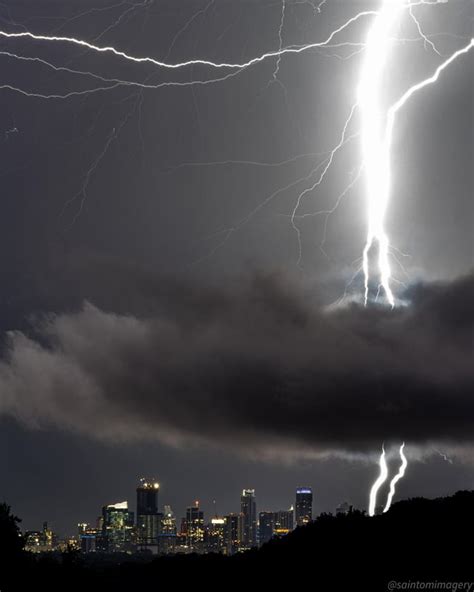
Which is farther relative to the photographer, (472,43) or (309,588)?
(472,43)

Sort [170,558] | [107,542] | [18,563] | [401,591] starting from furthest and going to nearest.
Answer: [107,542] < [170,558] < [18,563] < [401,591]

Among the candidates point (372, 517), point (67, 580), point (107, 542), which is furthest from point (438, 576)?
point (107, 542)

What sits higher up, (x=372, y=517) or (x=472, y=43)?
(x=472, y=43)

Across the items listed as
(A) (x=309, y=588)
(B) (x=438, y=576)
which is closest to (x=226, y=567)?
(A) (x=309, y=588)

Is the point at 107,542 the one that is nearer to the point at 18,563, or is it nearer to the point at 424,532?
the point at 18,563

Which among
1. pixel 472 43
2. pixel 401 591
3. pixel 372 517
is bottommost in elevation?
pixel 401 591

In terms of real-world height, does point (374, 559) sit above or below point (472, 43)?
below

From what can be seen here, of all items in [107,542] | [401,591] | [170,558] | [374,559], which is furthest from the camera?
[107,542]

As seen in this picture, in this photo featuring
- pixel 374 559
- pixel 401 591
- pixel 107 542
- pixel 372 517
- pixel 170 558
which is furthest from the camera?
pixel 107 542

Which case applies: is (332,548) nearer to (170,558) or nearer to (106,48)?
(170,558)
